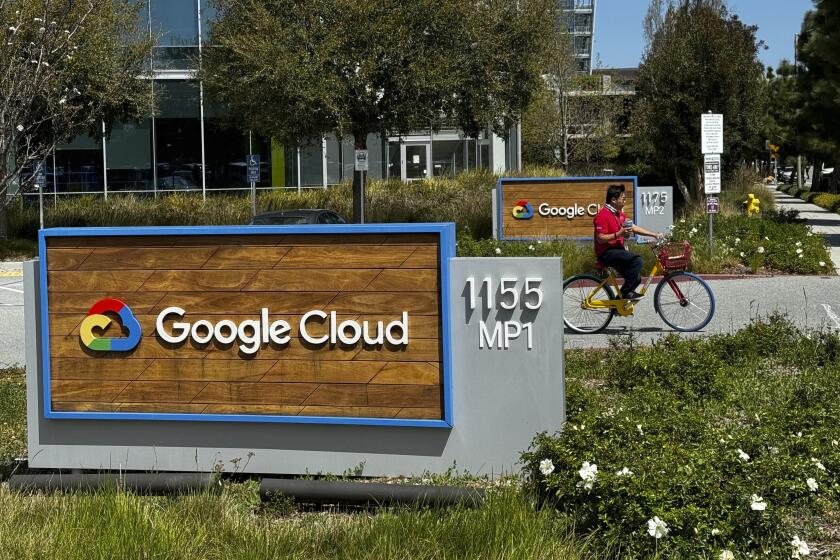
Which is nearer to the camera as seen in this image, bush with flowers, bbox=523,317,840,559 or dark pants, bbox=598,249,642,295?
bush with flowers, bbox=523,317,840,559

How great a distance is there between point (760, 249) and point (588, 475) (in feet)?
47.0

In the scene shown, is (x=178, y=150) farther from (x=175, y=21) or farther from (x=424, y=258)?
(x=424, y=258)

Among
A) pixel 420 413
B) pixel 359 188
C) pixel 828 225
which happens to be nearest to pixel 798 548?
pixel 420 413

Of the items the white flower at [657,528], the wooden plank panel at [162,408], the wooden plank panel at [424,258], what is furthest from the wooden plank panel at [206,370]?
the white flower at [657,528]

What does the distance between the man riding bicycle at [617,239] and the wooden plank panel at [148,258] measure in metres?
6.19

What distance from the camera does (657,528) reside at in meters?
4.73

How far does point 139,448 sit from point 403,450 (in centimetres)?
154

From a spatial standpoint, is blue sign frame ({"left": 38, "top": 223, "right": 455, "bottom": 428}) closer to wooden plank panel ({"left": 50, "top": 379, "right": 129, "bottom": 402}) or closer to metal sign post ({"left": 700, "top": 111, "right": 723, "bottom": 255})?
wooden plank panel ({"left": 50, "top": 379, "right": 129, "bottom": 402})

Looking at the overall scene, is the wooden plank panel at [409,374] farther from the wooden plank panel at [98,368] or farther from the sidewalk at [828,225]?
the sidewalk at [828,225]

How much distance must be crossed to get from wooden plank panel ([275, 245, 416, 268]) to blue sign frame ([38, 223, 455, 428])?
0.09 metres

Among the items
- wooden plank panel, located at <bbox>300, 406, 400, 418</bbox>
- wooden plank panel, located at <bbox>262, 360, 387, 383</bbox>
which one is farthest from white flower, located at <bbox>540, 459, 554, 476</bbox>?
wooden plank panel, located at <bbox>262, 360, 387, 383</bbox>

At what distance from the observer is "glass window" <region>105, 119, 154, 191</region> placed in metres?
36.8

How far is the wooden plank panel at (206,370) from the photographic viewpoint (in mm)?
6465

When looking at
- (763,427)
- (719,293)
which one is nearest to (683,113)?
(719,293)
